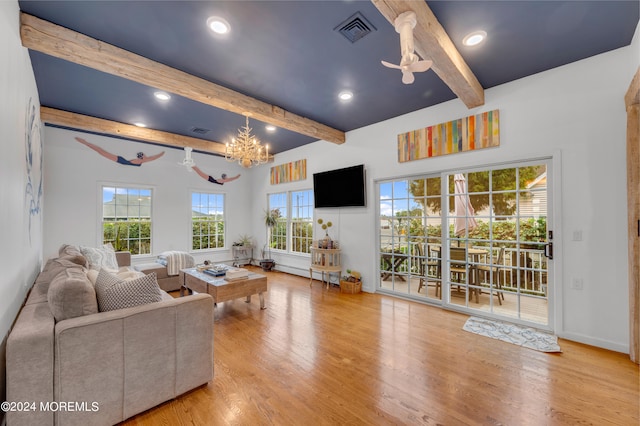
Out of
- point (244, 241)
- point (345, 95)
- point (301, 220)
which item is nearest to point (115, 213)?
point (244, 241)

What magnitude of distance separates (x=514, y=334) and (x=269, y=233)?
214 inches

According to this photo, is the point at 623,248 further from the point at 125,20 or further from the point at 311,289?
the point at 125,20

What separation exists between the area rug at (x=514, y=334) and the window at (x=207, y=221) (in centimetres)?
585

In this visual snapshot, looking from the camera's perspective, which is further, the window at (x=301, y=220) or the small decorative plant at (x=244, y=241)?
the small decorative plant at (x=244, y=241)

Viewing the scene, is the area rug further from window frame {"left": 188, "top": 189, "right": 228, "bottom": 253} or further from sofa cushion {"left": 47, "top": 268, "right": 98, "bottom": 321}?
window frame {"left": 188, "top": 189, "right": 228, "bottom": 253}

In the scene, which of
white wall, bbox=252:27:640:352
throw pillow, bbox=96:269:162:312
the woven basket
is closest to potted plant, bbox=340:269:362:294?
the woven basket

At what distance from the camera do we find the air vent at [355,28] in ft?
7.28

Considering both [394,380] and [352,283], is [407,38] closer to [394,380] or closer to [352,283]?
[394,380]

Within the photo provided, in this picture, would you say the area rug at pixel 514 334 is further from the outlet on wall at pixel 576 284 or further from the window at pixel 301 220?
the window at pixel 301 220

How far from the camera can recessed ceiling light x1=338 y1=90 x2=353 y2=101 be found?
11.6ft

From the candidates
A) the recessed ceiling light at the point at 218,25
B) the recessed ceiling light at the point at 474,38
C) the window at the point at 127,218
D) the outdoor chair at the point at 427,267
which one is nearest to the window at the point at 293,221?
the outdoor chair at the point at 427,267

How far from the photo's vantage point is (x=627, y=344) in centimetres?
256

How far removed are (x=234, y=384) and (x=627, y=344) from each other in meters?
3.72

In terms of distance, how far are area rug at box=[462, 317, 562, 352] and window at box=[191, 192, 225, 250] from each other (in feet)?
19.2
